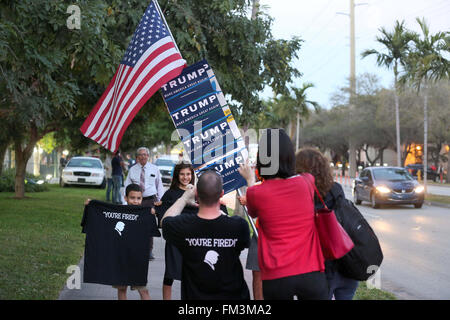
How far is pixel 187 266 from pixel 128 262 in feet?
5.91

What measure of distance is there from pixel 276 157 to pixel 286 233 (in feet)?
1.70

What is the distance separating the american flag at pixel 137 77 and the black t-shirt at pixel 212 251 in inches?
98.6

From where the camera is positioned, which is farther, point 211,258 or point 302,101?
point 302,101

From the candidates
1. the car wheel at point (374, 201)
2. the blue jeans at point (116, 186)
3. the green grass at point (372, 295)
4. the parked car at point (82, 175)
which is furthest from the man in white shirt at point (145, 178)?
the parked car at point (82, 175)

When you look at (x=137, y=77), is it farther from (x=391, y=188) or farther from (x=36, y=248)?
(x=391, y=188)

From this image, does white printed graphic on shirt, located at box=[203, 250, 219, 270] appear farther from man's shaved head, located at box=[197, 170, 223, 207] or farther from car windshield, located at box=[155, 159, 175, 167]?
car windshield, located at box=[155, 159, 175, 167]

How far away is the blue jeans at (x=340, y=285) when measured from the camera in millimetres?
4523

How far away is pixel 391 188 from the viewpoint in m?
21.3

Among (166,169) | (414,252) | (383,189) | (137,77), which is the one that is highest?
(137,77)

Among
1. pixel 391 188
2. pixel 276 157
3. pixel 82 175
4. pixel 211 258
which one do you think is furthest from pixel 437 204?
pixel 211 258

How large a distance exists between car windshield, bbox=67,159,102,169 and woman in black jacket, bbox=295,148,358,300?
93.7ft

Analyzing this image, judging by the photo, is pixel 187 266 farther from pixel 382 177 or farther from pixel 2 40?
pixel 382 177

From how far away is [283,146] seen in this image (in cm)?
404
